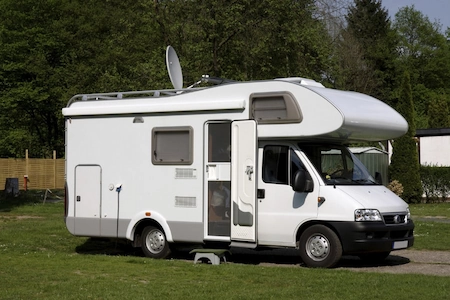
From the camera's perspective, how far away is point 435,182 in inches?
1319

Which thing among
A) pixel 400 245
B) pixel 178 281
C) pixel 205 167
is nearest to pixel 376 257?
pixel 400 245

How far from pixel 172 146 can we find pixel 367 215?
378 cm

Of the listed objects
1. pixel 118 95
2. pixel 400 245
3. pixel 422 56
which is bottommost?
pixel 400 245

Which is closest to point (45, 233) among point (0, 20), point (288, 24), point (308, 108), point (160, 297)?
point (308, 108)

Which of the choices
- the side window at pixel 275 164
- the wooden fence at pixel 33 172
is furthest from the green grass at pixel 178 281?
the wooden fence at pixel 33 172

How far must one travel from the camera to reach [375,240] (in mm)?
12602

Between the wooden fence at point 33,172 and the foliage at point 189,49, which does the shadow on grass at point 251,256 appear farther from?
the wooden fence at point 33,172

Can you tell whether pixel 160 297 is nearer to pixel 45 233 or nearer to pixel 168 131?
pixel 168 131

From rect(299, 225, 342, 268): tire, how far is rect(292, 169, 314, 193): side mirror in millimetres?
609

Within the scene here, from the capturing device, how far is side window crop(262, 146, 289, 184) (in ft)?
43.6

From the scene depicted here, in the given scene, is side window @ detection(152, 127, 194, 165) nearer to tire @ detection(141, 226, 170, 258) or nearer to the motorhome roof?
the motorhome roof

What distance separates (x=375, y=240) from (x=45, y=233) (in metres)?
8.40

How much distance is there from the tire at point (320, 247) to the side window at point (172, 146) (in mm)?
2542

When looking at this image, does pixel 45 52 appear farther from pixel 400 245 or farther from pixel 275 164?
pixel 400 245
